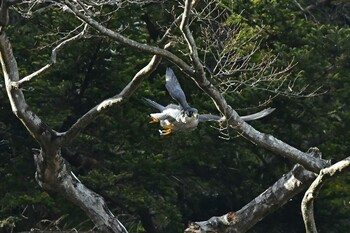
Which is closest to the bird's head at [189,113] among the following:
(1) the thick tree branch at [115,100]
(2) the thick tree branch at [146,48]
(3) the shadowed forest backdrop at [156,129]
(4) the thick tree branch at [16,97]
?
(2) the thick tree branch at [146,48]

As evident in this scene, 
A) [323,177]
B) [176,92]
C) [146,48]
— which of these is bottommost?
[323,177]

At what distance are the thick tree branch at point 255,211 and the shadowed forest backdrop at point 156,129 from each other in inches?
116

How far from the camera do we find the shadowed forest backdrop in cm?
1516

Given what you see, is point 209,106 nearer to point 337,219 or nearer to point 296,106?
point 296,106

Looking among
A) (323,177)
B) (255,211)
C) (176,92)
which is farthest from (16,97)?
(323,177)

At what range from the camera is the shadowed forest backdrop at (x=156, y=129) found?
49.7 feet

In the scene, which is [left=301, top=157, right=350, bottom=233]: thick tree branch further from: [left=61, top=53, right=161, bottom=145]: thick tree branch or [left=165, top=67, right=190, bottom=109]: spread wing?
[left=61, top=53, right=161, bottom=145]: thick tree branch

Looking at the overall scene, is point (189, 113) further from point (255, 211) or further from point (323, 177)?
point (255, 211)

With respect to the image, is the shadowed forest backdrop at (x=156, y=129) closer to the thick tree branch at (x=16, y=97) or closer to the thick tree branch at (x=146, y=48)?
the thick tree branch at (x=16, y=97)

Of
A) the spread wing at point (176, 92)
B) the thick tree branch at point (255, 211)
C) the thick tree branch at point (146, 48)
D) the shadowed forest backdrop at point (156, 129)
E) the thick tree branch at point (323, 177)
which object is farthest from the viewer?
the shadowed forest backdrop at point (156, 129)

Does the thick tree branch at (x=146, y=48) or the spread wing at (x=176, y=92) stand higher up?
the thick tree branch at (x=146, y=48)

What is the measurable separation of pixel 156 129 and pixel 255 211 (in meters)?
4.01

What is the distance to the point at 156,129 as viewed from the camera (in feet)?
51.5

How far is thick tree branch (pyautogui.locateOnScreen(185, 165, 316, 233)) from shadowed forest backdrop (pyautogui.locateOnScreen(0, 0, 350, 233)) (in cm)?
296
